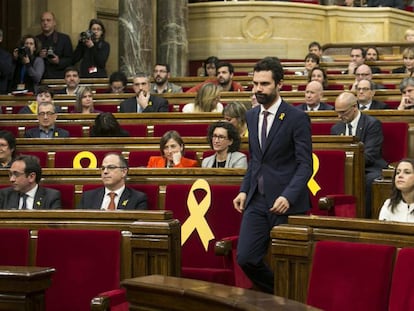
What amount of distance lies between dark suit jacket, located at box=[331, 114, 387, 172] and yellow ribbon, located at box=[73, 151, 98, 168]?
1.71 m

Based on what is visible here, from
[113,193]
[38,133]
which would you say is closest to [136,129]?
[38,133]

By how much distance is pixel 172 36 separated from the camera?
13.4 metres

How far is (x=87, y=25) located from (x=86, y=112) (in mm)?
4397

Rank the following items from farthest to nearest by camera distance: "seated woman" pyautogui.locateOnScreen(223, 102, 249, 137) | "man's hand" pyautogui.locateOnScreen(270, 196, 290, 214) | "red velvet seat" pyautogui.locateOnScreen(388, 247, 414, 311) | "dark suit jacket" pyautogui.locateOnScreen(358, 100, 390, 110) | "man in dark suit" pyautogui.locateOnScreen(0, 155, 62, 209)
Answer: "dark suit jacket" pyautogui.locateOnScreen(358, 100, 390, 110) < "seated woman" pyautogui.locateOnScreen(223, 102, 249, 137) < "man in dark suit" pyautogui.locateOnScreen(0, 155, 62, 209) < "man's hand" pyautogui.locateOnScreen(270, 196, 290, 214) < "red velvet seat" pyautogui.locateOnScreen(388, 247, 414, 311)

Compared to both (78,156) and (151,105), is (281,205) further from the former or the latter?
(151,105)

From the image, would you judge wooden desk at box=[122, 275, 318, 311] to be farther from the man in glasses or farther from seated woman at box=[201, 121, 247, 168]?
the man in glasses

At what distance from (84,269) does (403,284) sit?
1363 millimetres

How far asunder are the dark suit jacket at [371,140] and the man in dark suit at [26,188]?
7.07 feet

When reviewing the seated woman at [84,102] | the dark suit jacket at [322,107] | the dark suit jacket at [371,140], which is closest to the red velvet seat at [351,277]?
the dark suit jacket at [371,140]

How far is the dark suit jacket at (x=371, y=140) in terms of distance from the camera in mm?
6598

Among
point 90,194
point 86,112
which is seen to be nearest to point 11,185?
point 90,194

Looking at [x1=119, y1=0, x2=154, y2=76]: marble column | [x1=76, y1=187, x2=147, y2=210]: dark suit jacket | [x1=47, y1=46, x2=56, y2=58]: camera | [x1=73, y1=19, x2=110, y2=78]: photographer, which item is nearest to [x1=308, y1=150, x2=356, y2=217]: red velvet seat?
[x1=76, y1=187, x2=147, y2=210]: dark suit jacket

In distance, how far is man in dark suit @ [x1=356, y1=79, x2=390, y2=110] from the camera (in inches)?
309

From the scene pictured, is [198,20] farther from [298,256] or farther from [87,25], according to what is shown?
[298,256]
